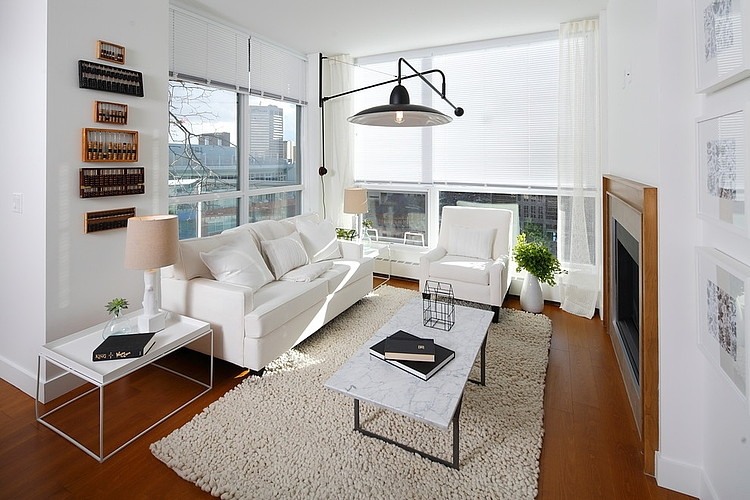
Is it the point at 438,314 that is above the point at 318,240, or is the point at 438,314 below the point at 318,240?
below

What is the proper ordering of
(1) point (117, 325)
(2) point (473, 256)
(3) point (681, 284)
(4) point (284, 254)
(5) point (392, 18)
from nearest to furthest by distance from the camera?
(3) point (681, 284)
(1) point (117, 325)
(4) point (284, 254)
(5) point (392, 18)
(2) point (473, 256)

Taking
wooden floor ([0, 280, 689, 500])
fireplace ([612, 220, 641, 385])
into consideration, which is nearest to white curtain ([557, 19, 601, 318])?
fireplace ([612, 220, 641, 385])

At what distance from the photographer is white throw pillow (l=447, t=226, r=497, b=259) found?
4.08m

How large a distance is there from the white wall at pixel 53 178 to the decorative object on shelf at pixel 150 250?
1.47ft

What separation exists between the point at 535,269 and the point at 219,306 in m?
2.86

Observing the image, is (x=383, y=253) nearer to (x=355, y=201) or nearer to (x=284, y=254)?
(x=355, y=201)

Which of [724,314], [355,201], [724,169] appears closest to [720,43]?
[724,169]

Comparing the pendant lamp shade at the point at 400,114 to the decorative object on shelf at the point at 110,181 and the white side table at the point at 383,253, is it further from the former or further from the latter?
the white side table at the point at 383,253

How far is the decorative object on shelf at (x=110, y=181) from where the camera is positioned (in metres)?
2.46

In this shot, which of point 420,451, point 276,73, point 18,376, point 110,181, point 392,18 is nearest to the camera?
point 420,451

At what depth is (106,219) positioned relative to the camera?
2.60 meters

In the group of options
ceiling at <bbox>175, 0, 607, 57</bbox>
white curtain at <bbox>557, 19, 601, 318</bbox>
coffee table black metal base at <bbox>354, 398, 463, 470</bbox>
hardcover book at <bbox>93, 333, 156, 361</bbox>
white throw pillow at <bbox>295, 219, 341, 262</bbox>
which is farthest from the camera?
white throw pillow at <bbox>295, 219, 341, 262</bbox>

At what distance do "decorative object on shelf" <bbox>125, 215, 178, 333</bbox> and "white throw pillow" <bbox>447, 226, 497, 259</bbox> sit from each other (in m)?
2.74

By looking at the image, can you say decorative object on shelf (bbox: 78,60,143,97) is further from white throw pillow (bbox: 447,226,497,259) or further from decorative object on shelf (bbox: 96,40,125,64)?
white throw pillow (bbox: 447,226,497,259)
